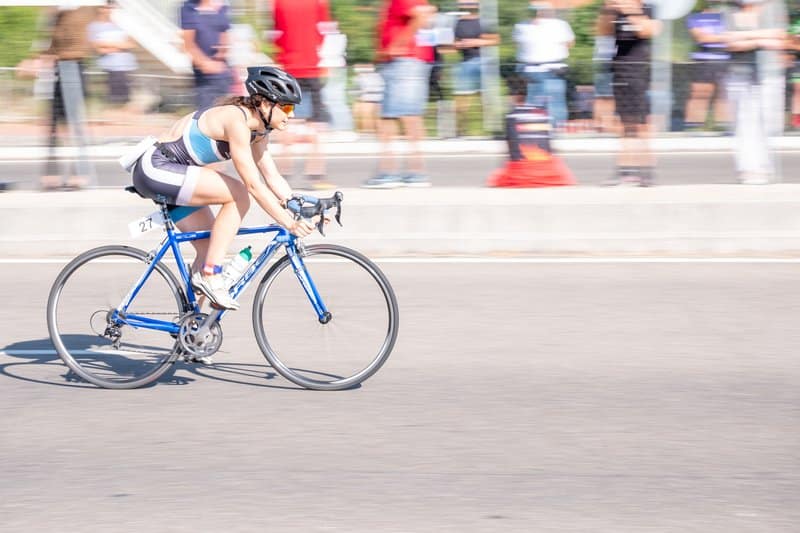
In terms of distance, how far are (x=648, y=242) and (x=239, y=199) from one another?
15.1ft

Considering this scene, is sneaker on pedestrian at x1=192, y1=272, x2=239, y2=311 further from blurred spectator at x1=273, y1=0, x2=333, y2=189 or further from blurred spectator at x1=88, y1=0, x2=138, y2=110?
blurred spectator at x1=88, y1=0, x2=138, y2=110

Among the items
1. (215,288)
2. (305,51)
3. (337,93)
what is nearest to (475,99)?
(337,93)

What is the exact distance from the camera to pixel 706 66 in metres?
16.0

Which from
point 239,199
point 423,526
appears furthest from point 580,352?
Answer: point 423,526

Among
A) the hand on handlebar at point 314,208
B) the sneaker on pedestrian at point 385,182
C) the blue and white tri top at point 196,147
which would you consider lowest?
the sneaker on pedestrian at point 385,182

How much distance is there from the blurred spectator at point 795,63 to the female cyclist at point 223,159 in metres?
11.2

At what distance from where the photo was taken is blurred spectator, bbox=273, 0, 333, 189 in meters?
12.1

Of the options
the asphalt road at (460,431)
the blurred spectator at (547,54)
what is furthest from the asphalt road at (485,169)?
the asphalt road at (460,431)

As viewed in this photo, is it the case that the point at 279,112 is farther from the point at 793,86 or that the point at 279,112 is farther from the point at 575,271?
the point at 793,86

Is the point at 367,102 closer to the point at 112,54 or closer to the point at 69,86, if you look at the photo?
the point at 112,54

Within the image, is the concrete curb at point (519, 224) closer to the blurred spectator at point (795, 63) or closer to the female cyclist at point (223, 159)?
the female cyclist at point (223, 159)

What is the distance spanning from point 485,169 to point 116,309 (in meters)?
9.79

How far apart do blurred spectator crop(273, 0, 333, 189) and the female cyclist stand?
5352 mm

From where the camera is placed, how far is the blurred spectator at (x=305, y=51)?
12.1 metres
